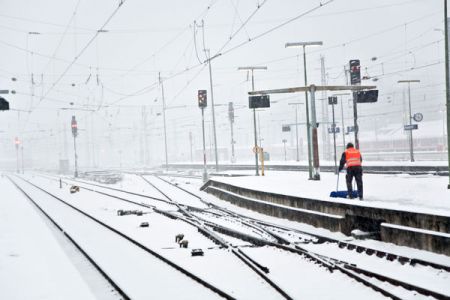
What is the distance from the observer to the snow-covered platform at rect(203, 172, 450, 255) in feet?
36.5

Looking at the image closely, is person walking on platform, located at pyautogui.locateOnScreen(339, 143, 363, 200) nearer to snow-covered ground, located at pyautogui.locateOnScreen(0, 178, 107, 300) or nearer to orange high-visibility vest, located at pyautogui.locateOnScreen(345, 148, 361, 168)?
orange high-visibility vest, located at pyautogui.locateOnScreen(345, 148, 361, 168)

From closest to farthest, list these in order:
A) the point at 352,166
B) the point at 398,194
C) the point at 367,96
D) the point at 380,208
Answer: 1. the point at 380,208
2. the point at 352,166
3. the point at 398,194
4. the point at 367,96

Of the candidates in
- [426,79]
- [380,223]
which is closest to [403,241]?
[380,223]

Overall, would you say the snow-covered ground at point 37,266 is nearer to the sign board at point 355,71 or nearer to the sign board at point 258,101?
the sign board at point 258,101

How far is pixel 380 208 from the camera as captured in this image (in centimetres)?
1268

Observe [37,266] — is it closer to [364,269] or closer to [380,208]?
[364,269]

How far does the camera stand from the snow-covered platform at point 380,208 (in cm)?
1112

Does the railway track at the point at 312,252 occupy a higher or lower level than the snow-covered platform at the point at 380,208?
lower

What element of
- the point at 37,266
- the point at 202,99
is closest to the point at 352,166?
the point at 37,266

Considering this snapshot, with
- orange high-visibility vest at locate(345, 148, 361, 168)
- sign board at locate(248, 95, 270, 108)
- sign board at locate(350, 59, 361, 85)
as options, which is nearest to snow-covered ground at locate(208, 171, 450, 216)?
orange high-visibility vest at locate(345, 148, 361, 168)

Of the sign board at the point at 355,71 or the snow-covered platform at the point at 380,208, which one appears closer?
the snow-covered platform at the point at 380,208

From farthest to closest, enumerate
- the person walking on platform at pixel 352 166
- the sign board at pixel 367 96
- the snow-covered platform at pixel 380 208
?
the sign board at pixel 367 96 → the person walking on platform at pixel 352 166 → the snow-covered platform at pixel 380 208

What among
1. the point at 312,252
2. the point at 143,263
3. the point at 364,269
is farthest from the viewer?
the point at 143,263

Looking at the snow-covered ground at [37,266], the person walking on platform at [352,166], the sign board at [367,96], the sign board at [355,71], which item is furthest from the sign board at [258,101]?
the snow-covered ground at [37,266]
